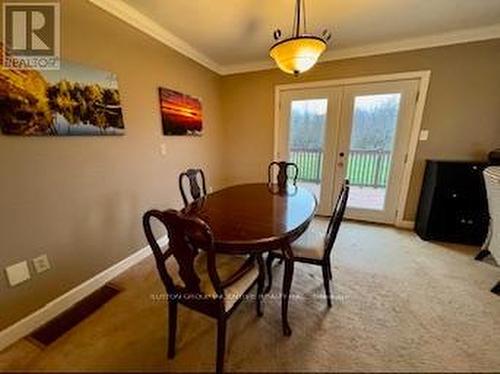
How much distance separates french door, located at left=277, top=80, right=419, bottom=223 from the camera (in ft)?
9.57

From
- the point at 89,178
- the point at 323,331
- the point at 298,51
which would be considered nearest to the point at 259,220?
the point at 323,331

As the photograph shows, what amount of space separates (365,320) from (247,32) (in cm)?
280

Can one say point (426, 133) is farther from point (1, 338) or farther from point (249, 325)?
point (1, 338)

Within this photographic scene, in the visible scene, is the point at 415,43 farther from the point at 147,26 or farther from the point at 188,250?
the point at 188,250

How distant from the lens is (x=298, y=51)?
1548mm

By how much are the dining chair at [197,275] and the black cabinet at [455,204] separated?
2363mm

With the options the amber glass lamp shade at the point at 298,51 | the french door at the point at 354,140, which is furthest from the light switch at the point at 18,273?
the french door at the point at 354,140

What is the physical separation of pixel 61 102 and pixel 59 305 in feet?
4.64

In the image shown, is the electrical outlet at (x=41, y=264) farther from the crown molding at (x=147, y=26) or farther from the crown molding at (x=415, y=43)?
the crown molding at (x=415, y=43)

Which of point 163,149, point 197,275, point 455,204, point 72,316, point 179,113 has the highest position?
point 179,113

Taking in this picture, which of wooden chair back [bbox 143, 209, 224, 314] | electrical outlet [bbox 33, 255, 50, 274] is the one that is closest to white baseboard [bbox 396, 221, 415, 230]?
wooden chair back [bbox 143, 209, 224, 314]

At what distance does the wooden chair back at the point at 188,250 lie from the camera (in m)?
0.97

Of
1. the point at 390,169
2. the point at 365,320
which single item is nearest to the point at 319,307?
the point at 365,320

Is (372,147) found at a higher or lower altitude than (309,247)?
higher
